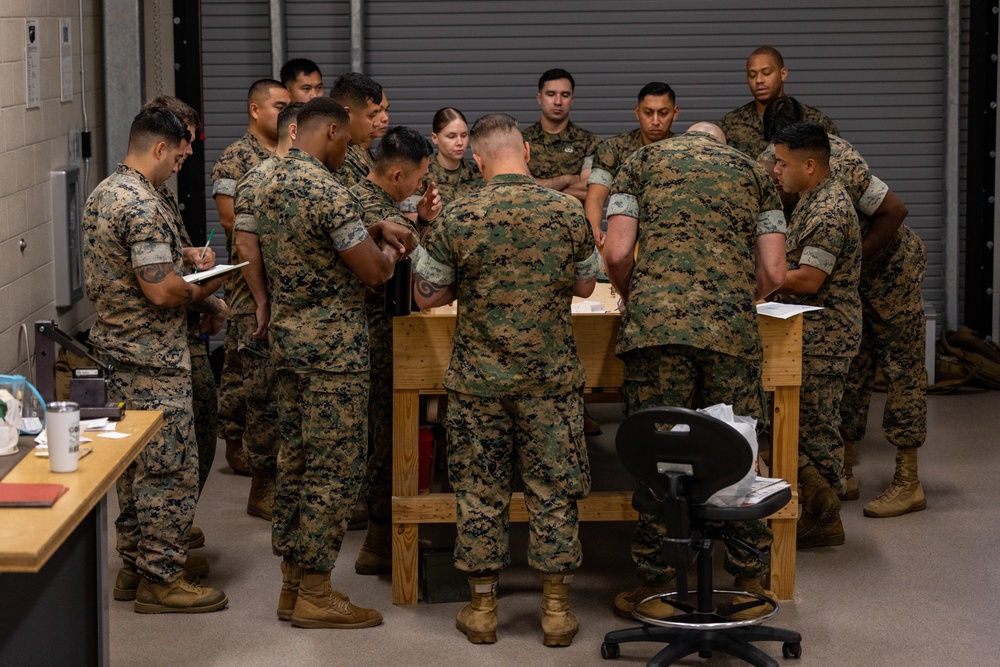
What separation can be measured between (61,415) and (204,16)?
550 cm

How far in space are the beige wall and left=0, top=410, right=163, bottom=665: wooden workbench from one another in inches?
75.9

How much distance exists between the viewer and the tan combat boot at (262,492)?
5.72 meters

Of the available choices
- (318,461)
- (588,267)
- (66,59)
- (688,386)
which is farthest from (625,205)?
(66,59)

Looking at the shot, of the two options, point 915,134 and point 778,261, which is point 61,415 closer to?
point 778,261

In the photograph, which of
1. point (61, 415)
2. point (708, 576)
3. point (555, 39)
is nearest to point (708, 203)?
point (708, 576)

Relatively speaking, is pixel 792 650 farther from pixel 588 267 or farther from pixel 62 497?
pixel 62 497

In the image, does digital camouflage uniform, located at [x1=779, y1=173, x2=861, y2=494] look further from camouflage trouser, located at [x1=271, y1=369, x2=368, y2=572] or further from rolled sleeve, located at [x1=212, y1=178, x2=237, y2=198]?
rolled sleeve, located at [x1=212, y1=178, x2=237, y2=198]

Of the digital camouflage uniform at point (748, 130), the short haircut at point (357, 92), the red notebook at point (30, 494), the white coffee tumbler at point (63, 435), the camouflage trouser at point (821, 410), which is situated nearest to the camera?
the red notebook at point (30, 494)

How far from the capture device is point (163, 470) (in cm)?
448

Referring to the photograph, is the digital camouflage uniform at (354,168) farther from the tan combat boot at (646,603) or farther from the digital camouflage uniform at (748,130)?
the digital camouflage uniform at (748,130)

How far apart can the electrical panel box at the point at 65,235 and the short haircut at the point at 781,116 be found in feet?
10.6

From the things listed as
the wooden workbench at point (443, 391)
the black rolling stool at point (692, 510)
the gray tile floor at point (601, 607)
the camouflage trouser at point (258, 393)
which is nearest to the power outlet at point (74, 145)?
the camouflage trouser at point (258, 393)

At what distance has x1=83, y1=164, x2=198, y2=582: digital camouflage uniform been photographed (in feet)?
14.1

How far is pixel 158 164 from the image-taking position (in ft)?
14.7
